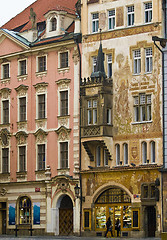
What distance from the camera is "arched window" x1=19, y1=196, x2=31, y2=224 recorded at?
220 feet

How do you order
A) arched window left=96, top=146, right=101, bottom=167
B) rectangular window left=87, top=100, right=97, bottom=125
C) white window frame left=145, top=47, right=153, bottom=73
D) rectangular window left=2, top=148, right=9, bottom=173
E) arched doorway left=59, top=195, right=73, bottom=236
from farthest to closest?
rectangular window left=2, top=148, right=9, bottom=173 < arched doorway left=59, top=195, right=73, bottom=236 < arched window left=96, top=146, right=101, bottom=167 < rectangular window left=87, top=100, right=97, bottom=125 < white window frame left=145, top=47, right=153, bottom=73

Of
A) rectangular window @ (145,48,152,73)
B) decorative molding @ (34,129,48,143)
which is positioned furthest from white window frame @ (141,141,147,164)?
decorative molding @ (34,129,48,143)

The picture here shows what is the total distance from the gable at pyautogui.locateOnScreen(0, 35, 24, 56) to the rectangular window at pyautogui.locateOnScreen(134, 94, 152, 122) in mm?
12862

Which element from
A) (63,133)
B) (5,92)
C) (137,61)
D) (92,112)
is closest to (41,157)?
(63,133)

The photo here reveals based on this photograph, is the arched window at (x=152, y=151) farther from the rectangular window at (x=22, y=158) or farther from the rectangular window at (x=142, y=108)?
the rectangular window at (x=22, y=158)

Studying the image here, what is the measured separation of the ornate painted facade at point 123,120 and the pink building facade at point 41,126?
152cm

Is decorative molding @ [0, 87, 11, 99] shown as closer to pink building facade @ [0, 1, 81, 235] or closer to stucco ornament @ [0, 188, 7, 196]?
pink building facade @ [0, 1, 81, 235]

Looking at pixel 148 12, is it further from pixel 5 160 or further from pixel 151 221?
pixel 5 160

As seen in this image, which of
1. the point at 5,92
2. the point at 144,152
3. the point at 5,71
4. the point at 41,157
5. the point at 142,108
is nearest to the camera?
the point at 144,152

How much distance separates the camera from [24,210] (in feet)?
222

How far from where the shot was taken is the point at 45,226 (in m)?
65.4

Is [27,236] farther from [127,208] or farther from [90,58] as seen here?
[90,58]

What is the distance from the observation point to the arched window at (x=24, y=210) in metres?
67.2

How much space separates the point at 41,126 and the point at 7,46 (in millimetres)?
8008
